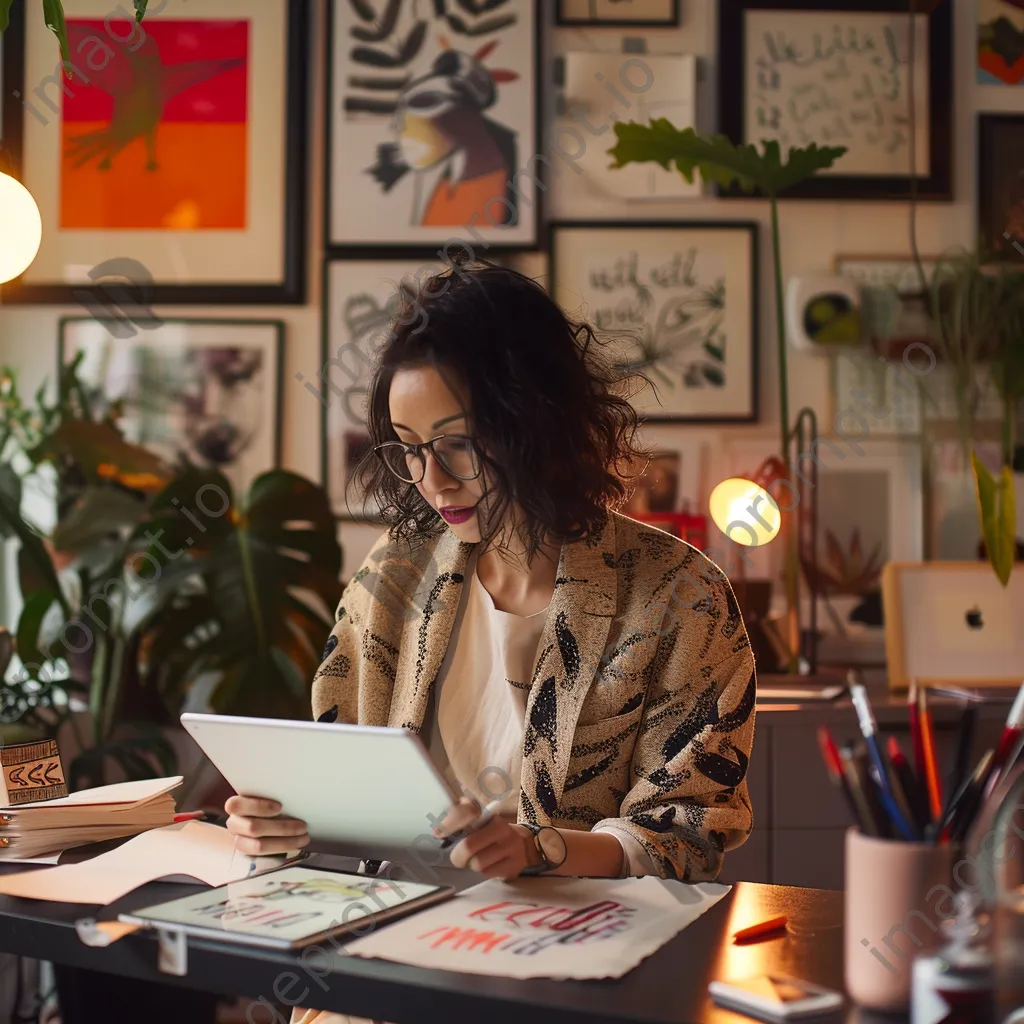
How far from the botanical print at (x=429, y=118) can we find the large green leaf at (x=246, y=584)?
2.24 feet

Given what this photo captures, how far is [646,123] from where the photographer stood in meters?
2.70

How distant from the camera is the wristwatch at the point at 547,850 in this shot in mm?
1101

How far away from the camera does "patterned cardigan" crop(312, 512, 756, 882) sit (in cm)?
129

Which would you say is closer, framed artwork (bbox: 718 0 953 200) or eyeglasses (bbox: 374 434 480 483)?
eyeglasses (bbox: 374 434 480 483)

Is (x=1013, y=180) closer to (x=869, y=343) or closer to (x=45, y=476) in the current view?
(x=869, y=343)

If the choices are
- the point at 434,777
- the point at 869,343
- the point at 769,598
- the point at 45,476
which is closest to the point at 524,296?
the point at 434,777

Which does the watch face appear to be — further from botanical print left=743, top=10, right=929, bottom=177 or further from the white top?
botanical print left=743, top=10, right=929, bottom=177

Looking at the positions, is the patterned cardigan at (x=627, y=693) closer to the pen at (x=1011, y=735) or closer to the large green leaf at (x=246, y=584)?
the pen at (x=1011, y=735)

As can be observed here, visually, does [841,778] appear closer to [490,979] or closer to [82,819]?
[490,979]

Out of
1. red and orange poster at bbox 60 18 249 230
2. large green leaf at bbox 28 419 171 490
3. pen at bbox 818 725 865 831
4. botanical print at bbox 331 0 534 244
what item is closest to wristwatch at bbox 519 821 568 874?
pen at bbox 818 725 865 831

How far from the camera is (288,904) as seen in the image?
38.3 inches

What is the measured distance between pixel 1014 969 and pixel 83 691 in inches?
84.4

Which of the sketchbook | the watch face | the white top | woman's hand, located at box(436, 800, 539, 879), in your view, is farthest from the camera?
the white top

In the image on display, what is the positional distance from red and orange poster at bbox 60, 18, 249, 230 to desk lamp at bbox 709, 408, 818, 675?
1302 millimetres
